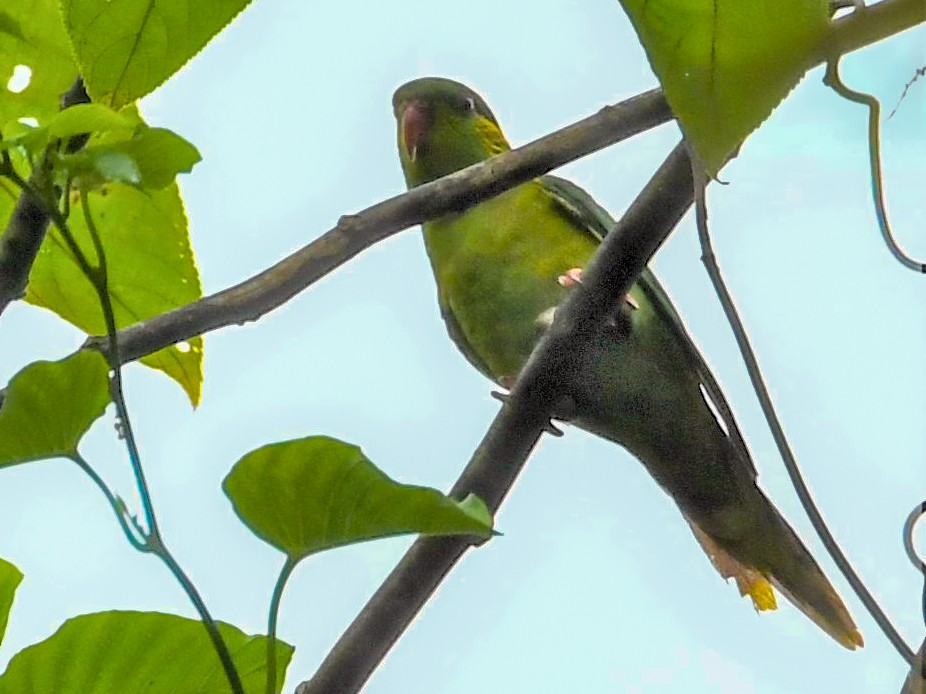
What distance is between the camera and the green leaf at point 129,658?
2.02 ft

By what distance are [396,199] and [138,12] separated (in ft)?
1.08

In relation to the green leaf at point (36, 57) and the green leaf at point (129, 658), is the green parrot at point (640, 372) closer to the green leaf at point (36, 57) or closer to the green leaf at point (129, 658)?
the green leaf at point (36, 57)

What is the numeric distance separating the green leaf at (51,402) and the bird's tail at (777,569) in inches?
50.9

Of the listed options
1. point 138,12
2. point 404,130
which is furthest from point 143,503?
point 404,130

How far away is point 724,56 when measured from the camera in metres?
0.42

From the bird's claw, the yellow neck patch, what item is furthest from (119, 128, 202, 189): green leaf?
the yellow neck patch

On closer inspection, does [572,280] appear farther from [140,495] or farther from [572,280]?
[140,495]

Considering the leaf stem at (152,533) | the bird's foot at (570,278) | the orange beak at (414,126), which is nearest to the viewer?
the leaf stem at (152,533)

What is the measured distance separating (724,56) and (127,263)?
23.5 inches

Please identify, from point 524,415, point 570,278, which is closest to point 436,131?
point 570,278

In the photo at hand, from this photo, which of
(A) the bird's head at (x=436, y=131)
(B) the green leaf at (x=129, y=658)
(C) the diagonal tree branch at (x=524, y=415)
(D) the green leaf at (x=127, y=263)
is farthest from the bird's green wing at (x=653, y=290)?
(B) the green leaf at (x=129, y=658)

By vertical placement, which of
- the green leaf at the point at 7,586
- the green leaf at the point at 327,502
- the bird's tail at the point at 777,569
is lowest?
the green leaf at the point at 7,586

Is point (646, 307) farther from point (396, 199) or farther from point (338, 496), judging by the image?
point (338, 496)

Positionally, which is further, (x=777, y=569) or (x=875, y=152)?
(x=777, y=569)
